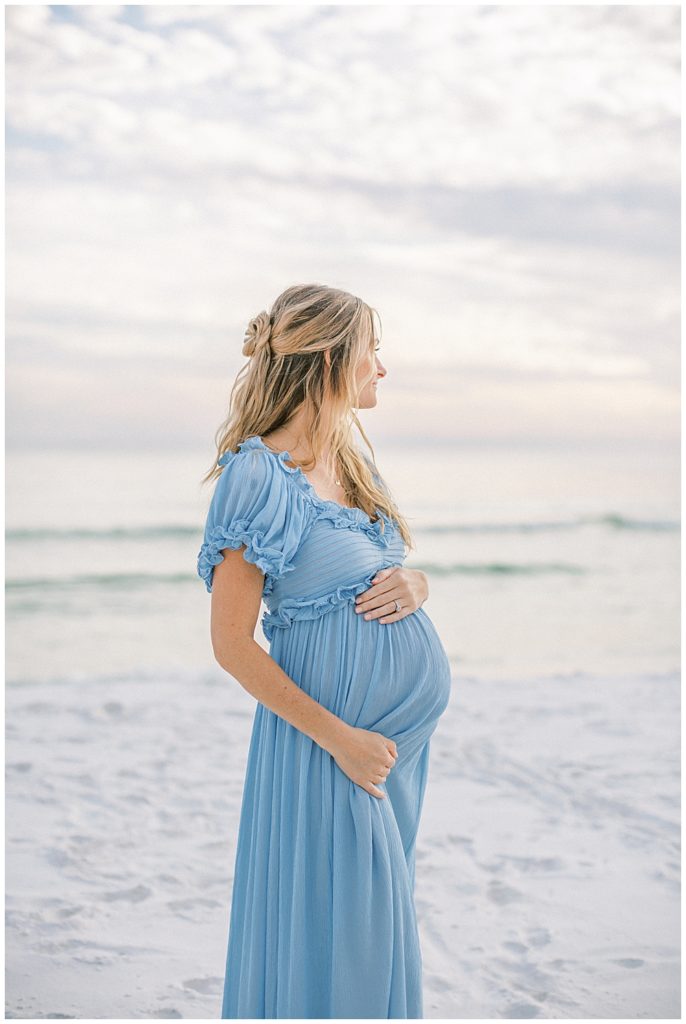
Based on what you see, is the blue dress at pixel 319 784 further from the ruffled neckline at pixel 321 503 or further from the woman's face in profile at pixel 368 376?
the woman's face in profile at pixel 368 376

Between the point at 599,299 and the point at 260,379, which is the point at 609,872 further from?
the point at 599,299

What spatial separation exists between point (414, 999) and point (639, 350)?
70.1 feet

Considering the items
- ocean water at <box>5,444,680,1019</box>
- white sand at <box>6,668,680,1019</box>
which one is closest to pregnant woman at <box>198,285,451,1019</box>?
ocean water at <box>5,444,680,1019</box>

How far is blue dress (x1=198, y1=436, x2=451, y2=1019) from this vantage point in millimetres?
1879

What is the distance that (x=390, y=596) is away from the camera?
80.3 inches

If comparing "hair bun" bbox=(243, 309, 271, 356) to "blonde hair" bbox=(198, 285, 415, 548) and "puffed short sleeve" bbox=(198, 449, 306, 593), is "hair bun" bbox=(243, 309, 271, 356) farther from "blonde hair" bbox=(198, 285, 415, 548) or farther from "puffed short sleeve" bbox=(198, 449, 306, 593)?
"puffed short sleeve" bbox=(198, 449, 306, 593)

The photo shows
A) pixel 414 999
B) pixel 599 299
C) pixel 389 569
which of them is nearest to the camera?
pixel 414 999

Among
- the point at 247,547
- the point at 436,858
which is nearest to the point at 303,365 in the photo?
the point at 247,547

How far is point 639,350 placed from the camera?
21594 millimetres

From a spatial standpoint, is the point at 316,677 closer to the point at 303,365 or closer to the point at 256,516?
the point at 256,516

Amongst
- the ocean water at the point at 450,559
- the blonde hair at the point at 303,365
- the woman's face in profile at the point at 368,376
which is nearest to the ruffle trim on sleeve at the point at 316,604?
the blonde hair at the point at 303,365

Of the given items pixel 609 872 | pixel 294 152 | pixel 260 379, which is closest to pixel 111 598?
pixel 294 152

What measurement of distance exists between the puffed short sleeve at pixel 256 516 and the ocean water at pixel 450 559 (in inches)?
190

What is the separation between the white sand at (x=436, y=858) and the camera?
2990 millimetres
